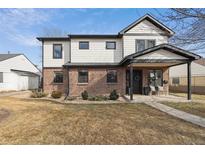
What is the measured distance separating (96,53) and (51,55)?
4.86m

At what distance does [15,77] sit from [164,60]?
24.6m

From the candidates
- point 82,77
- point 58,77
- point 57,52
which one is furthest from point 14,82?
point 82,77

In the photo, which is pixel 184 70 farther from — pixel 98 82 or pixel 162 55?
pixel 162 55

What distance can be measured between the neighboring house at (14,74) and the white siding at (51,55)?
12.0 meters

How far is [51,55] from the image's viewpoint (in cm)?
2225

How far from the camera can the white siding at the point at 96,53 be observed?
69.4 ft

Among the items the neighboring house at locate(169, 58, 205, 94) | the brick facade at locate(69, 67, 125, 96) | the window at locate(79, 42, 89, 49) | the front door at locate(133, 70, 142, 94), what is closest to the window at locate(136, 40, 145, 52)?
the front door at locate(133, 70, 142, 94)

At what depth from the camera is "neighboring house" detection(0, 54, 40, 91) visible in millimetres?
31081

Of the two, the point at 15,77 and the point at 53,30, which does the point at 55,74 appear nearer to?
the point at 15,77

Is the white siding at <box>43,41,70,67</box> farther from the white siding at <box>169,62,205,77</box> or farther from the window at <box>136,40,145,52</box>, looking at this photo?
the white siding at <box>169,62,205,77</box>

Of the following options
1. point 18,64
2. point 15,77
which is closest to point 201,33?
point 15,77
